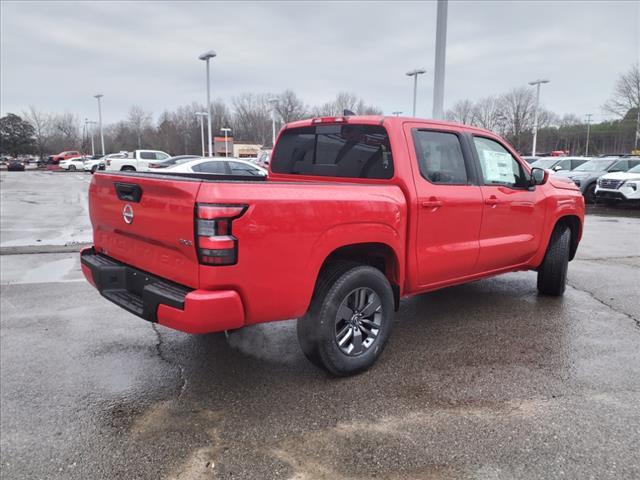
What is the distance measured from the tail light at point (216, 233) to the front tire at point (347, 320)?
87 cm

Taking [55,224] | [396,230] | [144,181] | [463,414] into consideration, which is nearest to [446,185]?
[396,230]

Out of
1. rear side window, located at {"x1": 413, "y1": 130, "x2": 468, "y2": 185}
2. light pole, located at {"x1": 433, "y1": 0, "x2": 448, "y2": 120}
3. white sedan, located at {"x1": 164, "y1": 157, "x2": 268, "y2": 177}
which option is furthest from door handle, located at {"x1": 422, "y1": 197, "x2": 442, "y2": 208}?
white sedan, located at {"x1": 164, "y1": 157, "x2": 268, "y2": 177}

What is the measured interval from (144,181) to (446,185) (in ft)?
7.86

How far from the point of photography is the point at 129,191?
3.34m

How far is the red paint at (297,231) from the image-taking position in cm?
283

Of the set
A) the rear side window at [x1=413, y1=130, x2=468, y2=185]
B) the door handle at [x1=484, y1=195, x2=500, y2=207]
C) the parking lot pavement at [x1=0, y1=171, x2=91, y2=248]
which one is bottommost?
the parking lot pavement at [x1=0, y1=171, x2=91, y2=248]

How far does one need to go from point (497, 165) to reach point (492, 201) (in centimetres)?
48

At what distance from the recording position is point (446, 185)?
13.6 ft

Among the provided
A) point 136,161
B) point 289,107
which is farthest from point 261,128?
point 136,161

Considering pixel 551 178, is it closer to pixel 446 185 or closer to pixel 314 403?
pixel 446 185

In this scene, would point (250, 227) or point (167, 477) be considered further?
point (250, 227)

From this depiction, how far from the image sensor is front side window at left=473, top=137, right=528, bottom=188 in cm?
468

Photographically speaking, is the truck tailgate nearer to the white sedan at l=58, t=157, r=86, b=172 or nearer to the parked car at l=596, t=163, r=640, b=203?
the parked car at l=596, t=163, r=640, b=203

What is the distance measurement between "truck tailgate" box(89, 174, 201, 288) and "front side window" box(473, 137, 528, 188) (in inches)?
115
